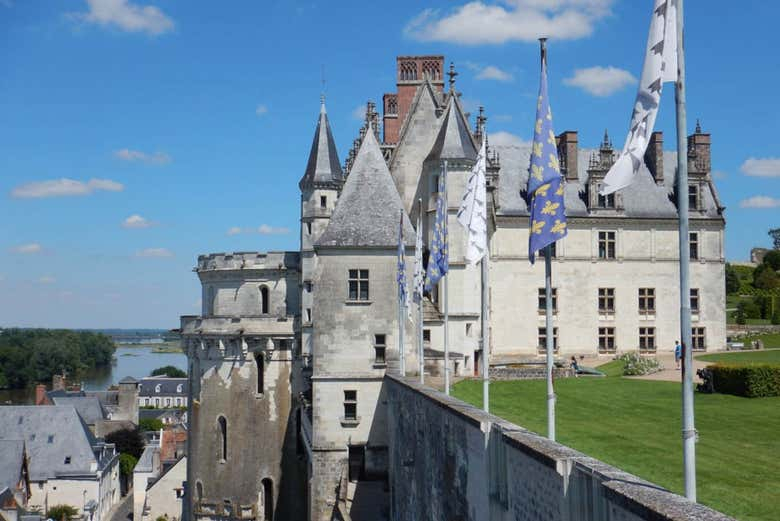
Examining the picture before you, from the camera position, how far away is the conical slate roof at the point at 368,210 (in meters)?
29.5

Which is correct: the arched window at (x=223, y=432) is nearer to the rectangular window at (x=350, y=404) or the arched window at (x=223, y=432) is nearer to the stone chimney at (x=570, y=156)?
the rectangular window at (x=350, y=404)

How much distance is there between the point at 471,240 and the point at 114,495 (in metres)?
68.0

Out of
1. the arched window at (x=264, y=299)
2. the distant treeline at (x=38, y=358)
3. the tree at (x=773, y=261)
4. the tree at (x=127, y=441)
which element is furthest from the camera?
the distant treeline at (x=38, y=358)

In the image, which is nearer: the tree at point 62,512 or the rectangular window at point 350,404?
the rectangular window at point 350,404

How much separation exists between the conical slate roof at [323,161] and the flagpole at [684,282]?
32539 mm

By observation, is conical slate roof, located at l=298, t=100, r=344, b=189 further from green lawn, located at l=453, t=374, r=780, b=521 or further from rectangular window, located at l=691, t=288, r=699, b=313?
rectangular window, located at l=691, t=288, r=699, b=313

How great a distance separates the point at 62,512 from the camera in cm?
6250

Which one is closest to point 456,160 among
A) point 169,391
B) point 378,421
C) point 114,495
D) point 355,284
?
point 355,284

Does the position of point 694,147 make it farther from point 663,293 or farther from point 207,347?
point 207,347

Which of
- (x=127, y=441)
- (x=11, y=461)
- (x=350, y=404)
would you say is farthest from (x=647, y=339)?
(x=127, y=441)

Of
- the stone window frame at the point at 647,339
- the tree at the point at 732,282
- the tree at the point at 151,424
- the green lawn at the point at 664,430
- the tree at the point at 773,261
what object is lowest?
the tree at the point at 151,424

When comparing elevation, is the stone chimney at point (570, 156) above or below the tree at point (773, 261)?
above

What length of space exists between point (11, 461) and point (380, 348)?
41020 millimetres

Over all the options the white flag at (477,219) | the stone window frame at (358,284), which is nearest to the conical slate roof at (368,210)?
the stone window frame at (358,284)
